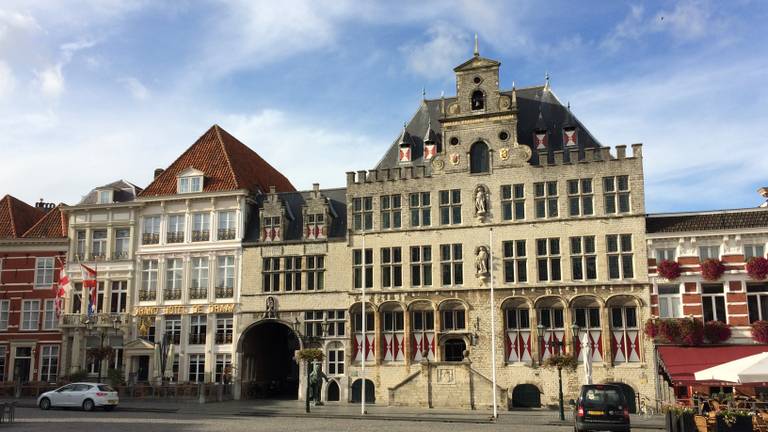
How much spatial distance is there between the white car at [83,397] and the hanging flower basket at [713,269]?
93.7 feet

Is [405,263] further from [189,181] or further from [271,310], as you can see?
[189,181]

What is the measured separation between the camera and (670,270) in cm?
3475

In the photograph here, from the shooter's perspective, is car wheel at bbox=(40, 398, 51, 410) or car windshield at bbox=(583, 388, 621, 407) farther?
car wheel at bbox=(40, 398, 51, 410)

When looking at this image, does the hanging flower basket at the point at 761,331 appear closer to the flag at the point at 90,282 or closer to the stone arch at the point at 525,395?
the stone arch at the point at 525,395

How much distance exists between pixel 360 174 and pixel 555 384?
16.3 m

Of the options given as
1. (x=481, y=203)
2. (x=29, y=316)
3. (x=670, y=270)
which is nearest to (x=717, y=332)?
(x=670, y=270)

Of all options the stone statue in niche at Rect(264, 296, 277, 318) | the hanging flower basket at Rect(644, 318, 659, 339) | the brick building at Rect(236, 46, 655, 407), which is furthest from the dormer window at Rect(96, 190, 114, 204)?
the hanging flower basket at Rect(644, 318, 659, 339)

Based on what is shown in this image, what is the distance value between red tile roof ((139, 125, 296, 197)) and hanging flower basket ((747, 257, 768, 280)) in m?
28.6

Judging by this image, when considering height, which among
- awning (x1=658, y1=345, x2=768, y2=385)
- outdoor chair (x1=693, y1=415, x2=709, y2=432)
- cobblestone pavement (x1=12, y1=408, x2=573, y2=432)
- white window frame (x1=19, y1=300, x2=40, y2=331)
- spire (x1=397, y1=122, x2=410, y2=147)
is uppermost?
spire (x1=397, y1=122, x2=410, y2=147)

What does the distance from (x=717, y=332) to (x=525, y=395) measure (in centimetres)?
991

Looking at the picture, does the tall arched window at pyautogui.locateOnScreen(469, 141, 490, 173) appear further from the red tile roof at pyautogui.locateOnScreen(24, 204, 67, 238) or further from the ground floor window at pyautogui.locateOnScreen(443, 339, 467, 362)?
the red tile roof at pyautogui.locateOnScreen(24, 204, 67, 238)

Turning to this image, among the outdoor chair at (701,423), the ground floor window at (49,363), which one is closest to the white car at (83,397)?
the ground floor window at (49,363)

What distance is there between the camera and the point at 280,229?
43.1 m

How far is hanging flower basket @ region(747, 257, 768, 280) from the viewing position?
33.3 meters
